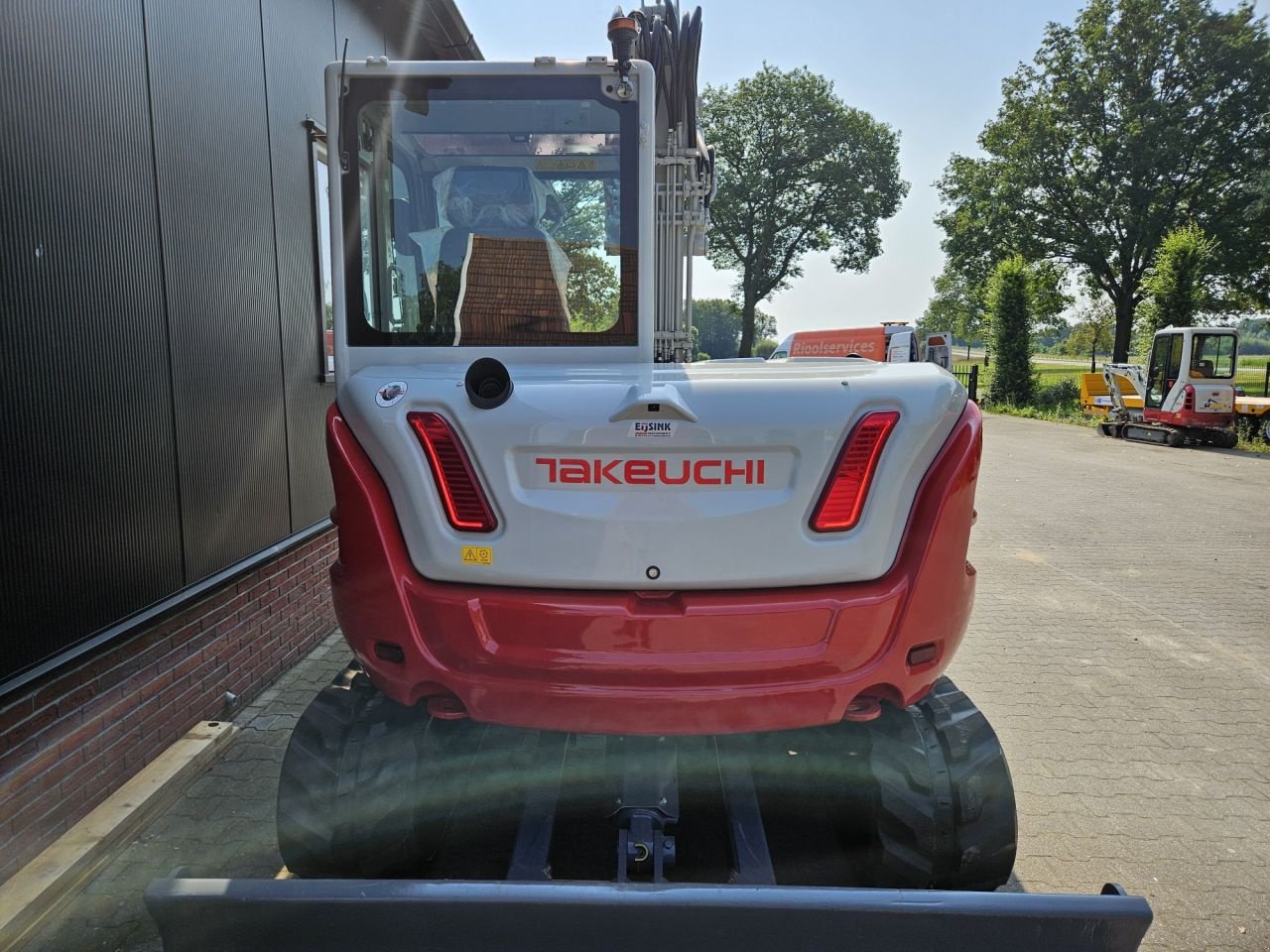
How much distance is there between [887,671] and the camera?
2391 millimetres

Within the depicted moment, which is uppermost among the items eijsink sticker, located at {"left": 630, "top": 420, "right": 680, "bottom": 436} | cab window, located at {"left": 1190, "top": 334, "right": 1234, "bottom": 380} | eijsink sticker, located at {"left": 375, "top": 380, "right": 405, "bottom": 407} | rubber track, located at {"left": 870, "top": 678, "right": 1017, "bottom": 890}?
cab window, located at {"left": 1190, "top": 334, "right": 1234, "bottom": 380}

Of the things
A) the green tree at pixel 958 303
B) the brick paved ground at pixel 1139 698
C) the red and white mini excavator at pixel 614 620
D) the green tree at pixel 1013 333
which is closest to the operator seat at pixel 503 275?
the red and white mini excavator at pixel 614 620

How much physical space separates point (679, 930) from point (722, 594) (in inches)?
32.3

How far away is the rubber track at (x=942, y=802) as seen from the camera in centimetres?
264

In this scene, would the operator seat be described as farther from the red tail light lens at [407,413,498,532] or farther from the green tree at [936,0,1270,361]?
the green tree at [936,0,1270,361]

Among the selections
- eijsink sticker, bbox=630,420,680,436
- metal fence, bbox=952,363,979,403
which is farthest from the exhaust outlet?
metal fence, bbox=952,363,979,403

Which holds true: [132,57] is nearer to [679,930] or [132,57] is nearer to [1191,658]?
[679,930]

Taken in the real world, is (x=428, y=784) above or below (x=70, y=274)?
below

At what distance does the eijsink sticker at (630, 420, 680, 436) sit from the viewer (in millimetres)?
2326

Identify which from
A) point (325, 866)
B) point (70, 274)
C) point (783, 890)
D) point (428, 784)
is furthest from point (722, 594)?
point (70, 274)

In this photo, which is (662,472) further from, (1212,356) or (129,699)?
(1212,356)

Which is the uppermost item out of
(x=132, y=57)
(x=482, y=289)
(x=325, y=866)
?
(x=132, y=57)

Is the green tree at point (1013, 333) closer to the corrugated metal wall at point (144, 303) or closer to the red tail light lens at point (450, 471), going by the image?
the corrugated metal wall at point (144, 303)

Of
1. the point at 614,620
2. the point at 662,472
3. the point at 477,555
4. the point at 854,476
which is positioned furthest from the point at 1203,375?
the point at 477,555
